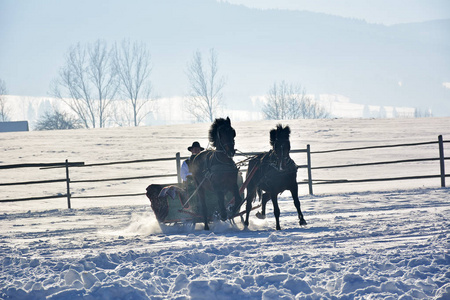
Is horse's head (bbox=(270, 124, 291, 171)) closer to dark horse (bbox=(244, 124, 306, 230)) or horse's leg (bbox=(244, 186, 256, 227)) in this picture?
dark horse (bbox=(244, 124, 306, 230))

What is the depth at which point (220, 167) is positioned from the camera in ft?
27.9

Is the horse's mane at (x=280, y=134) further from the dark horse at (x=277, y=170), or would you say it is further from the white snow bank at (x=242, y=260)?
the white snow bank at (x=242, y=260)

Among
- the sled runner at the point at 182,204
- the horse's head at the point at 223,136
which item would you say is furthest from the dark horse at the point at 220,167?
the sled runner at the point at 182,204

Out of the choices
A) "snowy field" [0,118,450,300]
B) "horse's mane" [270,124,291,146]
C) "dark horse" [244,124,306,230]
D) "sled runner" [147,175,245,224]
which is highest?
"horse's mane" [270,124,291,146]

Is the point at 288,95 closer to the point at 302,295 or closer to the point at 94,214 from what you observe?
the point at 94,214

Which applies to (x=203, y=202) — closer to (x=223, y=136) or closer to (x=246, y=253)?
(x=223, y=136)

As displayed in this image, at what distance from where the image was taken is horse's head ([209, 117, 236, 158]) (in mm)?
8469

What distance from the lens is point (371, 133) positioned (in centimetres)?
3319

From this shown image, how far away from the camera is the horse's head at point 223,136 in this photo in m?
8.47

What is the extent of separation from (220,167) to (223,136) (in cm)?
49

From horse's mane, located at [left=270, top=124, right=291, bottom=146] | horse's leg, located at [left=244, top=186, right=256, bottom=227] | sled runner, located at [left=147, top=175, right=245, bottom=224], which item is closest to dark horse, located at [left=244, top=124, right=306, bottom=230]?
horse's mane, located at [left=270, top=124, right=291, bottom=146]

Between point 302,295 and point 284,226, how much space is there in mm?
4281

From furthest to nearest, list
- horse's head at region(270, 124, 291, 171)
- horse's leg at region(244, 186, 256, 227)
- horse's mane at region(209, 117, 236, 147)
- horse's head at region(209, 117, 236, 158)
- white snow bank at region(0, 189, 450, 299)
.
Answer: horse's leg at region(244, 186, 256, 227)
horse's mane at region(209, 117, 236, 147)
horse's head at region(209, 117, 236, 158)
horse's head at region(270, 124, 291, 171)
white snow bank at region(0, 189, 450, 299)

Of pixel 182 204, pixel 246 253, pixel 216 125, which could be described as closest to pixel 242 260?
pixel 246 253
